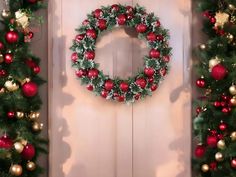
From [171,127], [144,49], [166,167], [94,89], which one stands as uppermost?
[144,49]

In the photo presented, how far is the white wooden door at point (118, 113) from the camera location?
2680 millimetres

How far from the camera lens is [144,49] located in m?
2.73

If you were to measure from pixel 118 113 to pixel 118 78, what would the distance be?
243mm

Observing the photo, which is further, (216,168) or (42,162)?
(42,162)

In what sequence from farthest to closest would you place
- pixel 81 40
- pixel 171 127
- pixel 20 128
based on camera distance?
pixel 171 127 < pixel 81 40 < pixel 20 128

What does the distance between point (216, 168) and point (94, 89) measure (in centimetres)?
86

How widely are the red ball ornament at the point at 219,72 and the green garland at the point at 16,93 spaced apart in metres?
0.95

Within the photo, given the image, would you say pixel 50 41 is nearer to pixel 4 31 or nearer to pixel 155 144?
pixel 4 31

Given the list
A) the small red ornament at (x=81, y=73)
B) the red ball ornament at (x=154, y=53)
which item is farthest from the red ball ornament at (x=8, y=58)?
the red ball ornament at (x=154, y=53)

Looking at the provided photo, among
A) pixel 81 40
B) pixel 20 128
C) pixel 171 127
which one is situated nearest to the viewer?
pixel 20 128

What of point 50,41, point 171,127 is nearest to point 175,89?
point 171,127

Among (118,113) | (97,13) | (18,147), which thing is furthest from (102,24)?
(18,147)

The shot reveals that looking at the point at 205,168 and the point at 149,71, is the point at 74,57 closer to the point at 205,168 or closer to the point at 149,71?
the point at 149,71

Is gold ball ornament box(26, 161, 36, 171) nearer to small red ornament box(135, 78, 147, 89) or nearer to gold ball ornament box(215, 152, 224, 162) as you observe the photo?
small red ornament box(135, 78, 147, 89)
